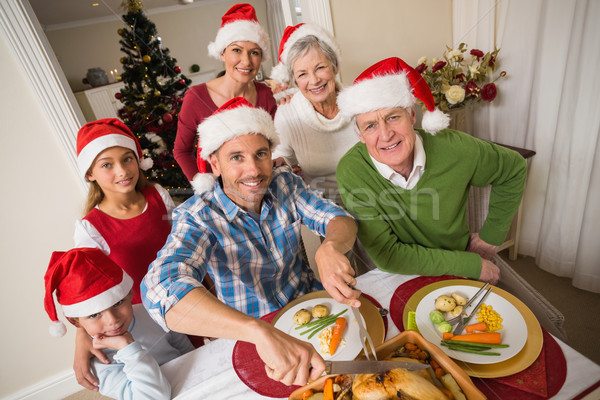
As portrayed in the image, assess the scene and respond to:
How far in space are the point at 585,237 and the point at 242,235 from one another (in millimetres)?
1857

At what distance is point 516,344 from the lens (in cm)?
67

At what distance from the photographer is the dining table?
584mm

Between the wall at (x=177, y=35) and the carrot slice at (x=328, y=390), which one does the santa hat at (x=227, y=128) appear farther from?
the wall at (x=177, y=35)

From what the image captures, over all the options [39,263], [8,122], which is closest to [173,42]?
[8,122]

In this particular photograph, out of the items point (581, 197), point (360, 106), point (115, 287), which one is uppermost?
point (360, 106)

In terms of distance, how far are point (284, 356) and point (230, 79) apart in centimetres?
137

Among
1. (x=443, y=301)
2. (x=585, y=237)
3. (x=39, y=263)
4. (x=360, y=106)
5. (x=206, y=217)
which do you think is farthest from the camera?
(x=585, y=237)

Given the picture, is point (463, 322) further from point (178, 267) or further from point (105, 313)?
point (105, 313)

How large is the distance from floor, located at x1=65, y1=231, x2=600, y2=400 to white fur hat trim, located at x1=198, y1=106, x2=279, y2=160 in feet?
3.41

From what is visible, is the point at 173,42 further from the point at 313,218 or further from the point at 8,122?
the point at 313,218

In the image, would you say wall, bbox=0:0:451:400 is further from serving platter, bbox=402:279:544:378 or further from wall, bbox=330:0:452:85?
serving platter, bbox=402:279:544:378

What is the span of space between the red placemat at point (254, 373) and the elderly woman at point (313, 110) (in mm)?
927

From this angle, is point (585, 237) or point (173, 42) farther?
point (173, 42)

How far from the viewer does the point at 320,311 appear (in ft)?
2.75
